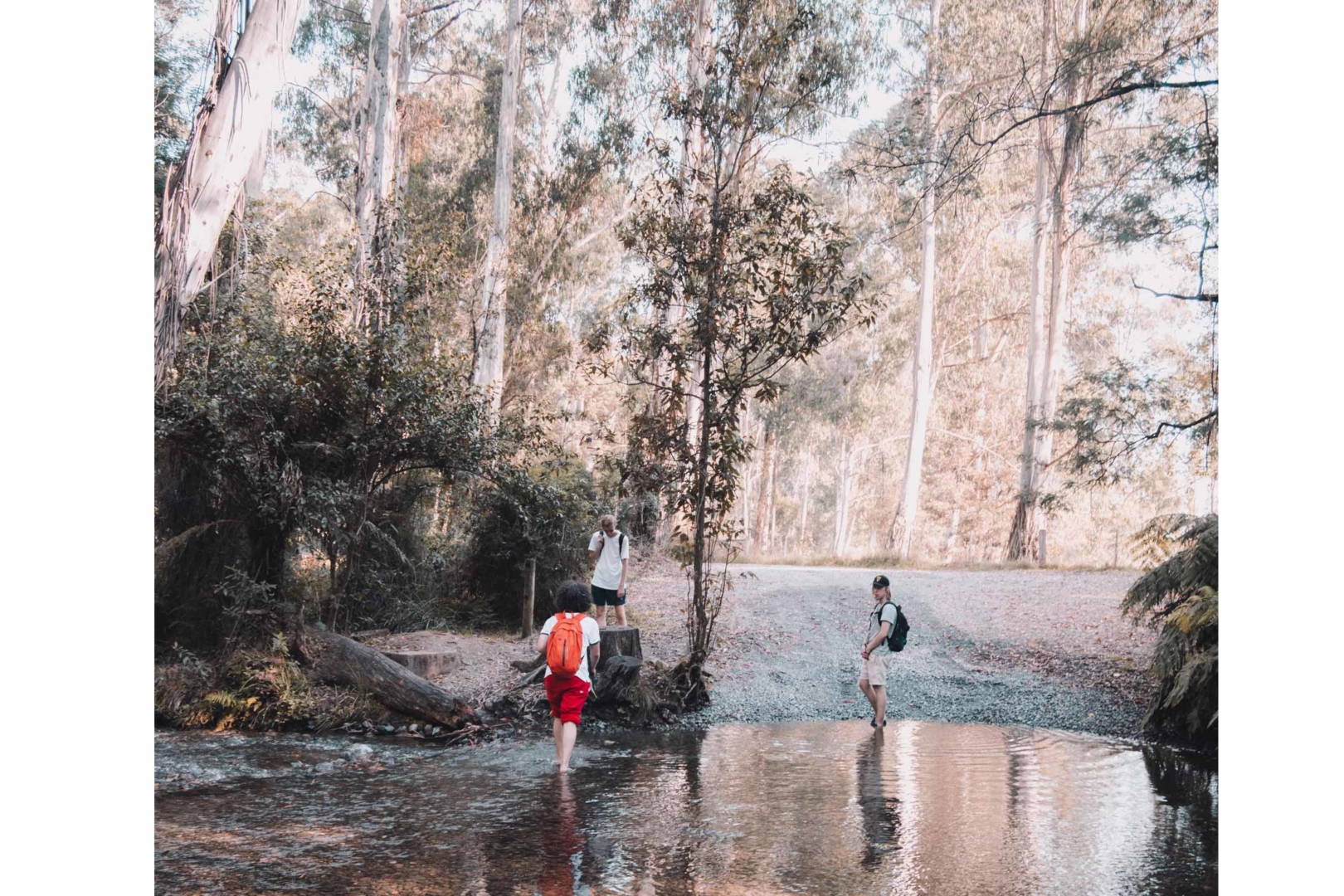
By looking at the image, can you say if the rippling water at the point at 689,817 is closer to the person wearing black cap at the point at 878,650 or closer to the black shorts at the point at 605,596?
the person wearing black cap at the point at 878,650

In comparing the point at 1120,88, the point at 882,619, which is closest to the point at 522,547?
the point at 882,619

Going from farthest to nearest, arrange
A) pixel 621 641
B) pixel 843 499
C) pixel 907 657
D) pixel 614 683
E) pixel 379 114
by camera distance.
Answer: pixel 843 499
pixel 379 114
pixel 907 657
pixel 621 641
pixel 614 683

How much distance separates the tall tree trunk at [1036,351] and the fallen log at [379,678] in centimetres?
581

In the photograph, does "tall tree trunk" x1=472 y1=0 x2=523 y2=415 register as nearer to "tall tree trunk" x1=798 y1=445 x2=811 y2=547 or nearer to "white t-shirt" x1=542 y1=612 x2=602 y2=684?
"white t-shirt" x1=542 y1=612 x2=602 y2=684

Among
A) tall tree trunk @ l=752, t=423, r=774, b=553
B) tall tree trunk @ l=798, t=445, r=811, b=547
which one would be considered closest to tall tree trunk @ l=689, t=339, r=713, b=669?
tall tree trunk @ l=752, t=423, r=774, b=553

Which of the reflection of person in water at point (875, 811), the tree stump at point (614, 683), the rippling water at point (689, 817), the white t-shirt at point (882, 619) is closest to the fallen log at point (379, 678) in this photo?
the rippling water at point (689, 817)

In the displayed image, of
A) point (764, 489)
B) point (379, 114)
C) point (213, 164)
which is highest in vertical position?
point (379, 114)

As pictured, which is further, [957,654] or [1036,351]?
[1036,351]

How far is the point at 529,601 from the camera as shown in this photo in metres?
9.64

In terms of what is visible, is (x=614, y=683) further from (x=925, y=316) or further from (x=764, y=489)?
(x=764, y=489)

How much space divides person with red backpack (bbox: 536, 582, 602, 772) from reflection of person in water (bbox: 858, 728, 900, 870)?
1629mm

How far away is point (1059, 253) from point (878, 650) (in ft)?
35.1

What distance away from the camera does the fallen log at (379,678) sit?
6.65m
